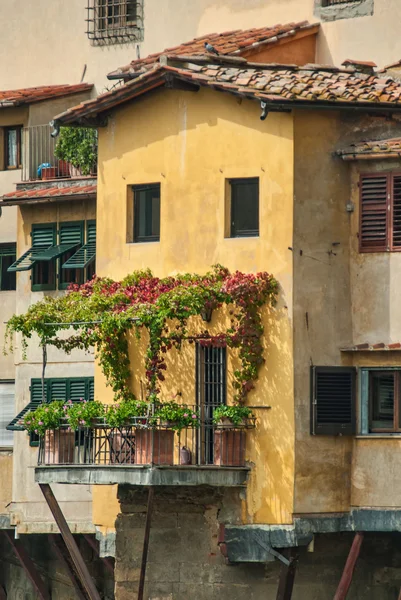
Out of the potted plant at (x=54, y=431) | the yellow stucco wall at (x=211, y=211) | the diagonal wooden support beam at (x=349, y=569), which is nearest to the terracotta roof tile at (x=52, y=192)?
the yellow stucco wall at (x=211, y=211)

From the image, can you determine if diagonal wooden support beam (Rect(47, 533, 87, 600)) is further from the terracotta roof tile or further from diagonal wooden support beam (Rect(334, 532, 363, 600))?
the terracotta roof tile

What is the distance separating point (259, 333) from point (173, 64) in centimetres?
482

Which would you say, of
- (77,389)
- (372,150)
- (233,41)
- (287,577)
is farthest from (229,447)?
(233,41)

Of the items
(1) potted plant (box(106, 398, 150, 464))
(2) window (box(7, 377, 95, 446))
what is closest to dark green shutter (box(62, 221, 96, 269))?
(2) window (box(7, 377, 95, 446))

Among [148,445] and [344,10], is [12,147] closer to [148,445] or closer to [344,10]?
[344,10]

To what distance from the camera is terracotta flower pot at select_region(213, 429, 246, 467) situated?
140ft

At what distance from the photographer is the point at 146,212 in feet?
147

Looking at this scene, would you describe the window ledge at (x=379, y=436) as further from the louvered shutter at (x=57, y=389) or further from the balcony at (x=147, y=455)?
the louvered shutter at (x=57, y=389)

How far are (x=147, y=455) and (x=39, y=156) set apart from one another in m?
10.2

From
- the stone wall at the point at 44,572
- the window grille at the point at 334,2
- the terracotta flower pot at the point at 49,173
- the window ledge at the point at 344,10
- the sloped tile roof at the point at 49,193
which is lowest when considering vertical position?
the stone wall at the point at 44,572

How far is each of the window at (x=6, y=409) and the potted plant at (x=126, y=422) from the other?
8.34 metres

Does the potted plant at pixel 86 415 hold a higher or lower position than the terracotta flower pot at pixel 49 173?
lower

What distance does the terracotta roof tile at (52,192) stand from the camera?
160 feet

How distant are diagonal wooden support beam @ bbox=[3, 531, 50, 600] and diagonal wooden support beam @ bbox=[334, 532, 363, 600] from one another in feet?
32.3
